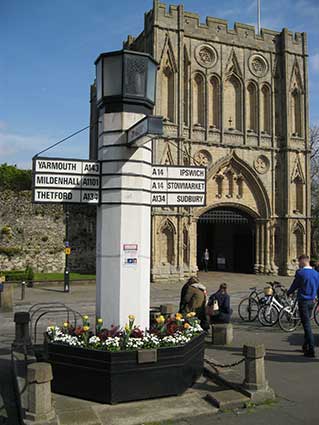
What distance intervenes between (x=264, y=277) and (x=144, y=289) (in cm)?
2276

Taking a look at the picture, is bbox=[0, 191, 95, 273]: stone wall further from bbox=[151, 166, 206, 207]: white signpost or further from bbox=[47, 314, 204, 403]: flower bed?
bbox=[47, 314, 204, 403]: flower bed

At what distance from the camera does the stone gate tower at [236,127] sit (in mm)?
27344

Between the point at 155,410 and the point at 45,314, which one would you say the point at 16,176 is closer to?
the point at 45,314

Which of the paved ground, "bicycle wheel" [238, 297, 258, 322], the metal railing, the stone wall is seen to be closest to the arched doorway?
the stone wall

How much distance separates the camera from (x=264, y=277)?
28609mm

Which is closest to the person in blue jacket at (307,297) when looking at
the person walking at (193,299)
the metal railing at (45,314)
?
the person walking at (193,299)

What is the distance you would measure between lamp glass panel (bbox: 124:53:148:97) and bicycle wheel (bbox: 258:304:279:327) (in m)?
7.07

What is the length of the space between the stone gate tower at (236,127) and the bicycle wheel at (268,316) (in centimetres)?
1475

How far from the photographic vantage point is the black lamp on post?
273 inches

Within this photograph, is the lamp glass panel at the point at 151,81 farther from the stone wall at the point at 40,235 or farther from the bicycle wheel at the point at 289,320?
the stone wall at the point at 40,235

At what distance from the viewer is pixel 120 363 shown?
5957mm

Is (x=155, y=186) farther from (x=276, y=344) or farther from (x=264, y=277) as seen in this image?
(x=264, y=277)

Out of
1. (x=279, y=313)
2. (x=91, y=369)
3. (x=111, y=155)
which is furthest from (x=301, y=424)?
(x=279, y=313)

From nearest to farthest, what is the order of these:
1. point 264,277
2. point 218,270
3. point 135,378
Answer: point 135,378
point 264,277
point 218,270
